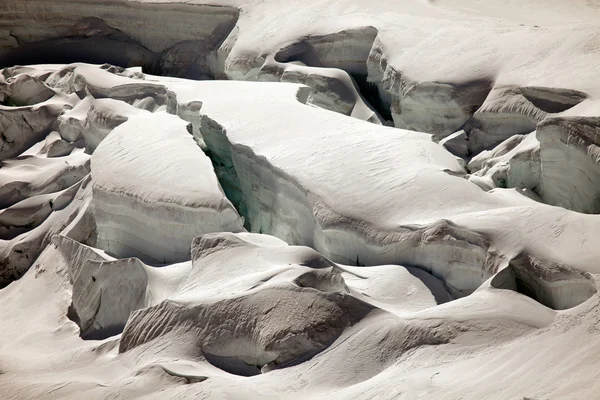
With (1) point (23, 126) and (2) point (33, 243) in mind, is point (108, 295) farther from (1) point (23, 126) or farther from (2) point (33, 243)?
(1) point (23, 126)

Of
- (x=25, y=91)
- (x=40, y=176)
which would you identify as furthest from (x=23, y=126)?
(x=40, y=176)

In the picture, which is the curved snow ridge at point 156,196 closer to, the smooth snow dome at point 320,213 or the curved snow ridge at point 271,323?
the smooth snow dome at point 320,213

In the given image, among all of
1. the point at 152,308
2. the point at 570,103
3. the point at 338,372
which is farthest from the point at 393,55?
the point at 338,372

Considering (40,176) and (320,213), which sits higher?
(320,213)

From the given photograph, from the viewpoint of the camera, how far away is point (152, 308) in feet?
11.4

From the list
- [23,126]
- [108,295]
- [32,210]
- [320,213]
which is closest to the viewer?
[320,213]

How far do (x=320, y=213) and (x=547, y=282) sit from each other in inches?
44.6

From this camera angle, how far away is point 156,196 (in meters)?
4.18

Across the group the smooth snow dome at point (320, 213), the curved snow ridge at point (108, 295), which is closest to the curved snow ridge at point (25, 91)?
the smooth snow dome at point (320, 213)

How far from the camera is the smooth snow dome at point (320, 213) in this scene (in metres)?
2.88

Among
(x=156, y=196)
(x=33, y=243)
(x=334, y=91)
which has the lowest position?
(x=33, y=243)

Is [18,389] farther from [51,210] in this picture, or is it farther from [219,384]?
[51,210]

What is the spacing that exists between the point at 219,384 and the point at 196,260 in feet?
3.21

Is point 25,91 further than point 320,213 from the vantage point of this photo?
Yes
